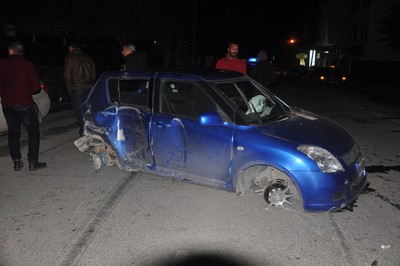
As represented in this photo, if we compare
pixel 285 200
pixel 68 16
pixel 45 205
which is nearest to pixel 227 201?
pixel 285 200

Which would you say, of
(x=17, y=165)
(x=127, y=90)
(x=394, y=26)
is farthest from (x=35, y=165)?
(x=394, y=26)

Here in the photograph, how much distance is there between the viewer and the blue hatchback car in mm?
3988

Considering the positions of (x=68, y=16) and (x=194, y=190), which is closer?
(x=194, y=190)

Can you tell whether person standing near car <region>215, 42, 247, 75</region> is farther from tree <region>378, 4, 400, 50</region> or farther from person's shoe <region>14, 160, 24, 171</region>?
tree <region>378, 4, 400, 50</region>

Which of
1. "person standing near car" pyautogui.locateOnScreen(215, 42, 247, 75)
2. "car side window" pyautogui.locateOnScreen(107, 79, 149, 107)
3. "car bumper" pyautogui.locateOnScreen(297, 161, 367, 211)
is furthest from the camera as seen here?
"person standing near car" pyautogui.locateOnScreen(215, 42, 247, 75)

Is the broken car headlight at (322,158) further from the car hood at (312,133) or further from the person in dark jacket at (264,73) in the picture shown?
the person in dark jacket at (264,73)

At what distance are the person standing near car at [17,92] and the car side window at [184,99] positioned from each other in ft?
7.06

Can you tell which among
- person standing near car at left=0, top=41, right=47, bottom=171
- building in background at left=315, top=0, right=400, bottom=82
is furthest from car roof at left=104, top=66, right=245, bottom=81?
building in background at left=315, top=0, right=400, bottom=82

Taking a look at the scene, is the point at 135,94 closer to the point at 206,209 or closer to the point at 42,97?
the point at 206,209

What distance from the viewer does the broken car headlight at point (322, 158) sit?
13.0ft

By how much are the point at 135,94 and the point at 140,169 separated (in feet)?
3.51

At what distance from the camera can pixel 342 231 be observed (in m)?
3.91

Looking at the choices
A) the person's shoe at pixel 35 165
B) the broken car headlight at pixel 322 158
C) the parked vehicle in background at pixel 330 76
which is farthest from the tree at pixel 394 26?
the person's shoe at pixel 35 165

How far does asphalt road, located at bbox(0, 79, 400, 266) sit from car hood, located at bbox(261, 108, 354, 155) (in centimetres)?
82
